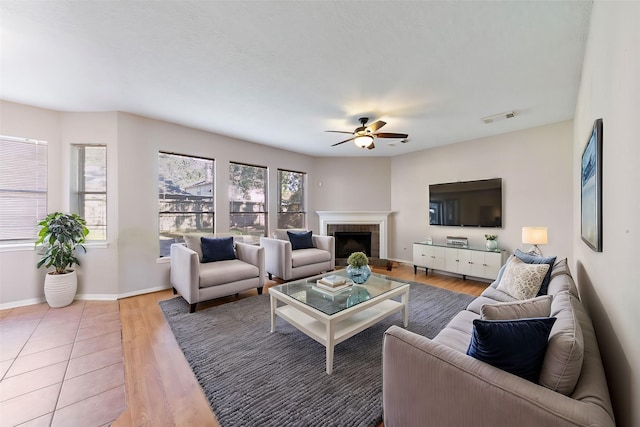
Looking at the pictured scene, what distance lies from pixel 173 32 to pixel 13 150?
305 cm

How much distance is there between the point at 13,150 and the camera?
3.09 m

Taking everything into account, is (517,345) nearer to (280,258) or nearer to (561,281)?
(561,281)

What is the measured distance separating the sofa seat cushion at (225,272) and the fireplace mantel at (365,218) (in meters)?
2.66

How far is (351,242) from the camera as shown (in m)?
5.78

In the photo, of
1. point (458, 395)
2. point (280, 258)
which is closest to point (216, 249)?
point (280, 258)

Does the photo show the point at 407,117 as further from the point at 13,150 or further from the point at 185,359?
the point at 13,150

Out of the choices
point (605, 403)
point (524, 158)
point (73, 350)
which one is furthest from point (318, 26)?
point (524, 158)

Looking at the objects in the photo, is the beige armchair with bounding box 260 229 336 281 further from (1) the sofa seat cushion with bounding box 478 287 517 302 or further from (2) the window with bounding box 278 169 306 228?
(1) the sofa seat cushion with bounding box 478 287 517 302

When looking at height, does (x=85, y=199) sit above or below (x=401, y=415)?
above

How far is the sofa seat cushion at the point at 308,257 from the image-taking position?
4.03m

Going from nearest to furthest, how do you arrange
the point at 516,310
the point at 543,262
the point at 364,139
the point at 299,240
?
the point at 516,310, the point at 543,262, the point at 364,139, the point at 299,240

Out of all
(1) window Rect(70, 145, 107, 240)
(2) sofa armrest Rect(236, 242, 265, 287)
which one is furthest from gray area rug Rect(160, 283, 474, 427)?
(1) window Rect(70, 145, 107, 240)

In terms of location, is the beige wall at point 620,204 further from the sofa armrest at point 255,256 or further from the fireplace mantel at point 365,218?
the fireplace mantel at point 365,218

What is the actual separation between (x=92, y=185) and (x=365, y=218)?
482cm
